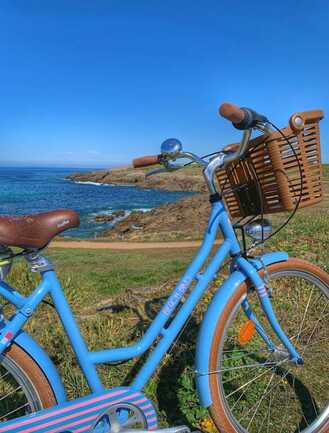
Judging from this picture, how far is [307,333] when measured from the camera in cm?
293

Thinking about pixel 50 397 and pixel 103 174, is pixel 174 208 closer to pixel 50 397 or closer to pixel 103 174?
pixel 50 397

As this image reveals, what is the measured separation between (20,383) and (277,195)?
162cm

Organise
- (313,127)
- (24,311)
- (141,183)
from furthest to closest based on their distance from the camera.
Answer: (141,183) → (313,127) → (24,311)

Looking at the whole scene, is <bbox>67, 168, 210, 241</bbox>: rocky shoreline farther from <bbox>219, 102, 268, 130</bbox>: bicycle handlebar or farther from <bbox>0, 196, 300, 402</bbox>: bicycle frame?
<bbox>219, 102, 268, 130</bbox>: bicycle handlebar

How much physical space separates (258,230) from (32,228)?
1.22 metres

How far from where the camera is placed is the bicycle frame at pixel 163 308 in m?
1.91

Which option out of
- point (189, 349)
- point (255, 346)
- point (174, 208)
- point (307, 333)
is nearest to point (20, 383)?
point (189, 349)

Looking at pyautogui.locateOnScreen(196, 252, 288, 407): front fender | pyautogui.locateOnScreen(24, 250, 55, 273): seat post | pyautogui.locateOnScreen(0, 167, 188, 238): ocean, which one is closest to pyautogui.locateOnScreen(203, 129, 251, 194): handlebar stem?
pyautogui.locateOnScreen(196, 252, 288, 407): front fender

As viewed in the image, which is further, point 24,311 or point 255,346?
point 255,346

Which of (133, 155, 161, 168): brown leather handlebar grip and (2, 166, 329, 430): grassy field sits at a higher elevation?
(133, 155, 161, 168): brown leather handlebar grip

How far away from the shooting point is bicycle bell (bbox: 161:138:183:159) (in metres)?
2.16

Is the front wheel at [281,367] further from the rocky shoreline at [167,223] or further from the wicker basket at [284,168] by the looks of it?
the rocky shoreline at [167,223]

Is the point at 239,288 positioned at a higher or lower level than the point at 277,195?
lower

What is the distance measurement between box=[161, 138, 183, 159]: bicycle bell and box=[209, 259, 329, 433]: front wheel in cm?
→ 82
